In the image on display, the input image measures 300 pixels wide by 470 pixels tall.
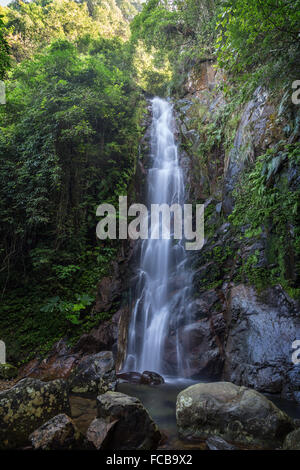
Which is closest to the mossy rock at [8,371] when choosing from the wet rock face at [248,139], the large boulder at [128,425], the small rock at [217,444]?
the large boulder at [128,425]

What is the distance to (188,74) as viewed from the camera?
15383 millimetres

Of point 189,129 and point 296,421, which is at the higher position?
point 189,129

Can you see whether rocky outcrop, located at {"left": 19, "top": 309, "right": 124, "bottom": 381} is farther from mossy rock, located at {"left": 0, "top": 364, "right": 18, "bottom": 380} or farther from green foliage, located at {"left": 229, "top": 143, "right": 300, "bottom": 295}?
green foliage, located at {"left": 229, "top": 143, "right": 300, "bottom": 295}

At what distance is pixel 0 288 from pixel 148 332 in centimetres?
448

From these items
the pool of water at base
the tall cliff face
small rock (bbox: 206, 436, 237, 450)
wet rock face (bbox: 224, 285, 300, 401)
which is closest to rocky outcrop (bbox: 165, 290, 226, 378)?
the tall cliff face

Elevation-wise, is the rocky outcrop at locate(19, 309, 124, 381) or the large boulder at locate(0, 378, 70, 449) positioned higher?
the large boulder at locate(0, 378, 70, 449)

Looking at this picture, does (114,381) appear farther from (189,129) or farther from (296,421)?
(189,129)

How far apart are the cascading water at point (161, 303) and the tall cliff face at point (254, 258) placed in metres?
0.55

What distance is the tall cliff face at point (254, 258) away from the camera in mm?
5434

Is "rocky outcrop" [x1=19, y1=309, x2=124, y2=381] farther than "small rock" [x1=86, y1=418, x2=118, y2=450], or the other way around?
"rocky outcrop" [x1=19, y1=309, x2=124, y2=381]

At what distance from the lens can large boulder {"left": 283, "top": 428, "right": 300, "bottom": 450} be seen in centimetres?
305

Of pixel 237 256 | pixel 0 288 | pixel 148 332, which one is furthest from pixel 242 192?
pixel 0 288

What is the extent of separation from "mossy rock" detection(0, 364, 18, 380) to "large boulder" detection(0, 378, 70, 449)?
2.73 m

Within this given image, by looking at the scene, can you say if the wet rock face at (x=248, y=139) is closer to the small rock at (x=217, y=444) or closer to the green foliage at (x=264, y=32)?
the green foliage at (x=264, y=32)
